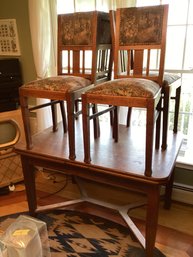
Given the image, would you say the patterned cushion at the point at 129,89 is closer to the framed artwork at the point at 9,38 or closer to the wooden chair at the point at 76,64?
the wooden chair at the point at 76,64

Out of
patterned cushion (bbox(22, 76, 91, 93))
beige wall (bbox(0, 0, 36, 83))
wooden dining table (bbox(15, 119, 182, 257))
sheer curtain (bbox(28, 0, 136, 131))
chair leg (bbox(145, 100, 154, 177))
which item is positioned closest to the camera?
chair leg (bbox(145, 100, 154, 177))

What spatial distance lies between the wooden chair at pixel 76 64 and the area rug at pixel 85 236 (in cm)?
62

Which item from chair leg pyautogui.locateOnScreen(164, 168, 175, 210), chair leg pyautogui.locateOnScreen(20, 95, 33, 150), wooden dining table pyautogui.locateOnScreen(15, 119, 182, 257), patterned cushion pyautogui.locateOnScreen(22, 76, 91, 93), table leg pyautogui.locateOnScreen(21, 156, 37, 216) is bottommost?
chair leg pyautogui.locateOnScreen(164, 168, 175, 210)

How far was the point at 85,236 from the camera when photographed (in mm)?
1727

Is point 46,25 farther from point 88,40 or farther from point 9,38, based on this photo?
point 88,40

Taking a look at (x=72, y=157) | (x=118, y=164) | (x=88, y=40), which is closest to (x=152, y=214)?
(x=118, y=164)

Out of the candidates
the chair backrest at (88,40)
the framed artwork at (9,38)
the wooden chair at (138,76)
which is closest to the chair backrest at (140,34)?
the wooden chair at (138,76)

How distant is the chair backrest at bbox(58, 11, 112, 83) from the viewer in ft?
5.58

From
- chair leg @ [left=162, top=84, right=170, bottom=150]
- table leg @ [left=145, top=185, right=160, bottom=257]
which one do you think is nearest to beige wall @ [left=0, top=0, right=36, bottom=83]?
chair leg @ [left=162, top=84, right=170, bottom=150]

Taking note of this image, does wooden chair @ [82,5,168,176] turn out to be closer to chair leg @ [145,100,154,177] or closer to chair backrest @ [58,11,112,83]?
chair leg @ [145,100,154,177]

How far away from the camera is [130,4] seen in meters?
1.87

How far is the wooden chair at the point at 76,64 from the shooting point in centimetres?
147

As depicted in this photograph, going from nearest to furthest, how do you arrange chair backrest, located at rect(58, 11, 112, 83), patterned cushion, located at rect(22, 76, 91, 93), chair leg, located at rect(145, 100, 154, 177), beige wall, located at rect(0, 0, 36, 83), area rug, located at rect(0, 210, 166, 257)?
chair leg, located at rect(145, 100, 154, 177), patterned cushion, located at rect(22, 76, 91, 93), area rug, located at rect(0, 210, 166, 257), chair backrest, located at rect(58, 11, 112, 83), beige wall, located at rect(0, 0, 36, 83)

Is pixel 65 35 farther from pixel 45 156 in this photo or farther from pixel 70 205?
pixel 70 205
